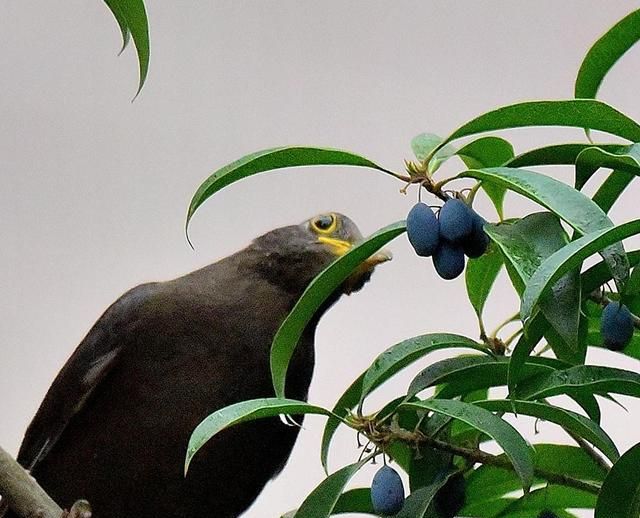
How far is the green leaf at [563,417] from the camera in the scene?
2.38 feet

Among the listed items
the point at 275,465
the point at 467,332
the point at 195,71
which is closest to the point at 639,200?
the point at 467,332

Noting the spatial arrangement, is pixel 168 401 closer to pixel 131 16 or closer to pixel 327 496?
pixel 327 496

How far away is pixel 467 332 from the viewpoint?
1976mm

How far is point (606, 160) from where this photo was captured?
672 mm

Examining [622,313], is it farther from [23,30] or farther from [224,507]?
[23,30]

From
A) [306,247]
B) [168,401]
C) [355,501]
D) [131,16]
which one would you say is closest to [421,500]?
[355,501]

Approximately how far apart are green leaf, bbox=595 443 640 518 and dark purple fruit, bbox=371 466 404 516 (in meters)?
0.13

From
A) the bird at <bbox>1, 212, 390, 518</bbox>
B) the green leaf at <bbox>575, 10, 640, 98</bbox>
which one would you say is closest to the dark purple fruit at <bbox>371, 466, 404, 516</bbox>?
the green leaf at <bbox>575, 10, 640, 98</bbox>

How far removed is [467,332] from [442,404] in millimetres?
1270

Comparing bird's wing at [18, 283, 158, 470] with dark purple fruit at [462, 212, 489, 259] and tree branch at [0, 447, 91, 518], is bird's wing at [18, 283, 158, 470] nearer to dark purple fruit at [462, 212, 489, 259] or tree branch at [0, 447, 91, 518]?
tree branch at [0, 447, 91, 518]

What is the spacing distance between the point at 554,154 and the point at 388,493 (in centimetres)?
24

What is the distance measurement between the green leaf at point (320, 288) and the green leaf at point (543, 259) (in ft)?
0.23

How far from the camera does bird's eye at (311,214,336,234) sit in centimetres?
134

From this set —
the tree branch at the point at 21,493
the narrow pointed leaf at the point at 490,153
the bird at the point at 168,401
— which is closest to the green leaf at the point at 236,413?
the tree branch at the point at 21,493
